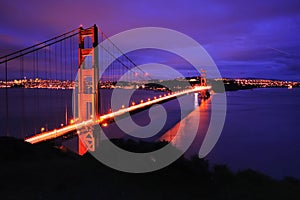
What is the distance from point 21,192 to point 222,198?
401cm

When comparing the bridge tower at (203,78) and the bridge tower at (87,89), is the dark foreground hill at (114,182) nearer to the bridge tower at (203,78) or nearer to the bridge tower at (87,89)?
the bridge tower at (87,89)

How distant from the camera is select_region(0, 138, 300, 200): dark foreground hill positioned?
5035 mm

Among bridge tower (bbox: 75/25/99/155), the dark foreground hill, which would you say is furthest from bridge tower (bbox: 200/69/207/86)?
Answer: the dark foreground hill

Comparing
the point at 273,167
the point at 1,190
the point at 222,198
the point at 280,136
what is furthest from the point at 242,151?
the point at 1,190

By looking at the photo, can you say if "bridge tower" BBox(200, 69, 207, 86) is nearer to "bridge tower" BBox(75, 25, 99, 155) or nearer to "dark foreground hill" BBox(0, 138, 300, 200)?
"bridge tower" BBox(75, 25, 99, 155)

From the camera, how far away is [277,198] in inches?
213

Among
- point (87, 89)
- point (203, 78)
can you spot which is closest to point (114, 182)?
point (87, 89)

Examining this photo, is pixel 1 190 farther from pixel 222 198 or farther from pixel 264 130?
pixel 264 130

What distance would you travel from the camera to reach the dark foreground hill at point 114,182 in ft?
16.5

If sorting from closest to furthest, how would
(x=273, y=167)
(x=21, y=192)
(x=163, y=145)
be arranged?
(x=21, y=192) < (x=163, y=145) < (x=273, y=167)

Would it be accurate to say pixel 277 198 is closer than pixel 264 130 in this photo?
Yes

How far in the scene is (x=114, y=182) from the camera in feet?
19.2

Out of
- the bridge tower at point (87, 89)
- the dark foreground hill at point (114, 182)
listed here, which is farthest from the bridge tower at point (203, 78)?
the dark foreground hill at point (114, 182)

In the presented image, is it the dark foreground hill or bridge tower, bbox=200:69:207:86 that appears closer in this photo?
the dark foreground hill
